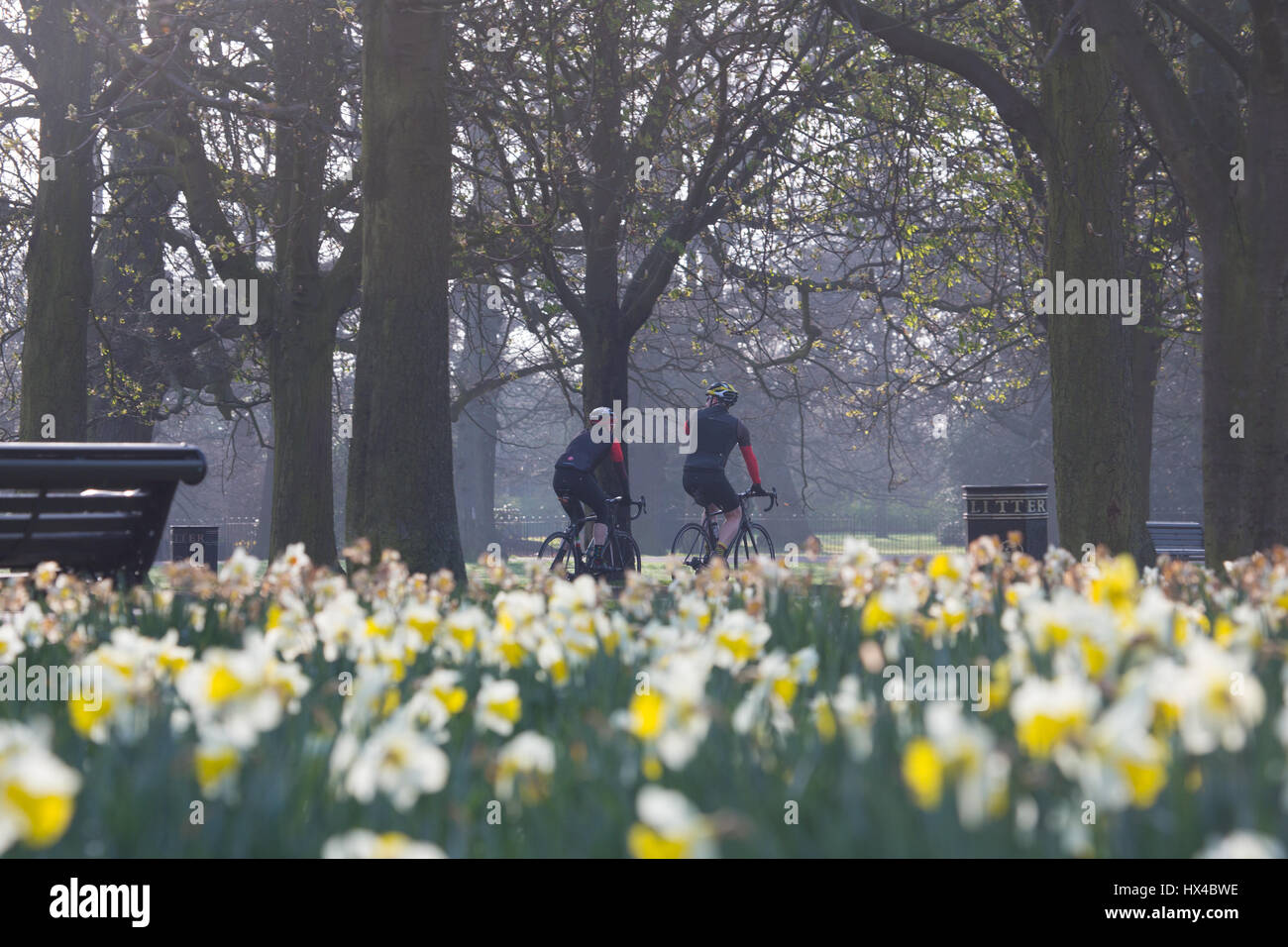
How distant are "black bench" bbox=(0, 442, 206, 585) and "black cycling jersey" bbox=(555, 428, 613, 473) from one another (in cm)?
673

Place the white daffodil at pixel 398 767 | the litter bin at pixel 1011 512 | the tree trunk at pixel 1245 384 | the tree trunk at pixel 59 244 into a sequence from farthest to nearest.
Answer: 1. the litter bin at pixel 1011 512
2. the tree trunk at pixel 59 244
3. the tree trunk at pixel 1245 384
4. the white daffodil at pixel 398 767

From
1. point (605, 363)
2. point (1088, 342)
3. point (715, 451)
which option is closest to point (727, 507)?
point (715, 451)

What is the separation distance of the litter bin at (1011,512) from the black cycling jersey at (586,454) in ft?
11.6

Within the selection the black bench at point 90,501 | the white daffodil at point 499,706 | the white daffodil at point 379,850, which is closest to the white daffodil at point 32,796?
the white daffodil at point 379,850

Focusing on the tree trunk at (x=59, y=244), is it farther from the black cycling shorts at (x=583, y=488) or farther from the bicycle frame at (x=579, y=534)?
the bicycle frame at (x=579, y=534)

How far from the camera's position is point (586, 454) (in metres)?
13.2

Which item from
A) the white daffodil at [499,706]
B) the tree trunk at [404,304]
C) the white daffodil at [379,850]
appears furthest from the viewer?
the tree trunk at [404,304]

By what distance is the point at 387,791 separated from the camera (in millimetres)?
2393

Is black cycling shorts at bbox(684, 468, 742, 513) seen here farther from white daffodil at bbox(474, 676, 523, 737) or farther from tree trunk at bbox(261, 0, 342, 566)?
white daffodil at bbox(474, 676, 523, 737)

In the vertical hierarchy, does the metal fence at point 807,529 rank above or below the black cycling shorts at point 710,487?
below

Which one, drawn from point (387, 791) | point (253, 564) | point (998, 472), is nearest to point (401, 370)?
point (253, 564)

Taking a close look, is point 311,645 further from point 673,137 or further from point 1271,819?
point 673,137

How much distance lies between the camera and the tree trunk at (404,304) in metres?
8.05

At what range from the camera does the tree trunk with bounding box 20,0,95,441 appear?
12.0 m
